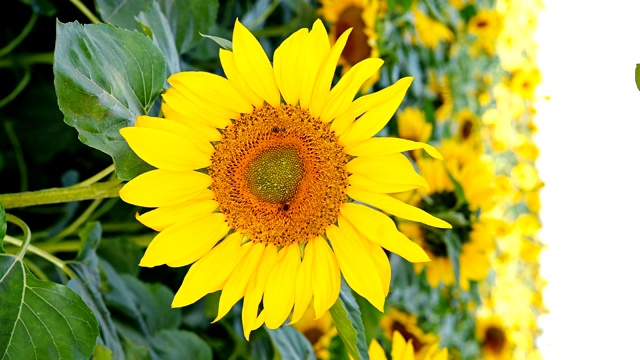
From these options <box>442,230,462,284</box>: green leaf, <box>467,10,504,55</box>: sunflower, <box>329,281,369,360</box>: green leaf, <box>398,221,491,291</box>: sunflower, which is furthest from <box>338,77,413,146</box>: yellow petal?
<box>467,10,504,55</box>: sunflower

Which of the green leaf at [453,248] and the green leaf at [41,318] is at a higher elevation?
the green leaf at [453,248]

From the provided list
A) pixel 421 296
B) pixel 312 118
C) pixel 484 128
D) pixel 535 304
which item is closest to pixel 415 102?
pixel 421 296

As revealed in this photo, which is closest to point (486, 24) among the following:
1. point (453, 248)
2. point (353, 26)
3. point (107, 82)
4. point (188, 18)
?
point (353, 26)

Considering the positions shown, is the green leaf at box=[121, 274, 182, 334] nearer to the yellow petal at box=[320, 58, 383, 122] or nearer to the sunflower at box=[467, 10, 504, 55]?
the yellow petal at box=[320, 58, 383, 122]

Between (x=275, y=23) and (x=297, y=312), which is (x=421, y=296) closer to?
(x=275, y=23)

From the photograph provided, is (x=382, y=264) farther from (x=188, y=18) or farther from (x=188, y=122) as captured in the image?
(x=188, y=18)

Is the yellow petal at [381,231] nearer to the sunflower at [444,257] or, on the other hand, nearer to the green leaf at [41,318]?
the green leaf at [41,318]

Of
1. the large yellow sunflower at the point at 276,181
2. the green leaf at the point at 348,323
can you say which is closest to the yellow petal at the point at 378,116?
the large yellow sunflower at the point at 276,181

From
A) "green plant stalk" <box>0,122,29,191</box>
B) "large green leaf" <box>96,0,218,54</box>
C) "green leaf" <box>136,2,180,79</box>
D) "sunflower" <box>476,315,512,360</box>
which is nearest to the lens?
"green leaf" <box>136,2,180,79</box>
